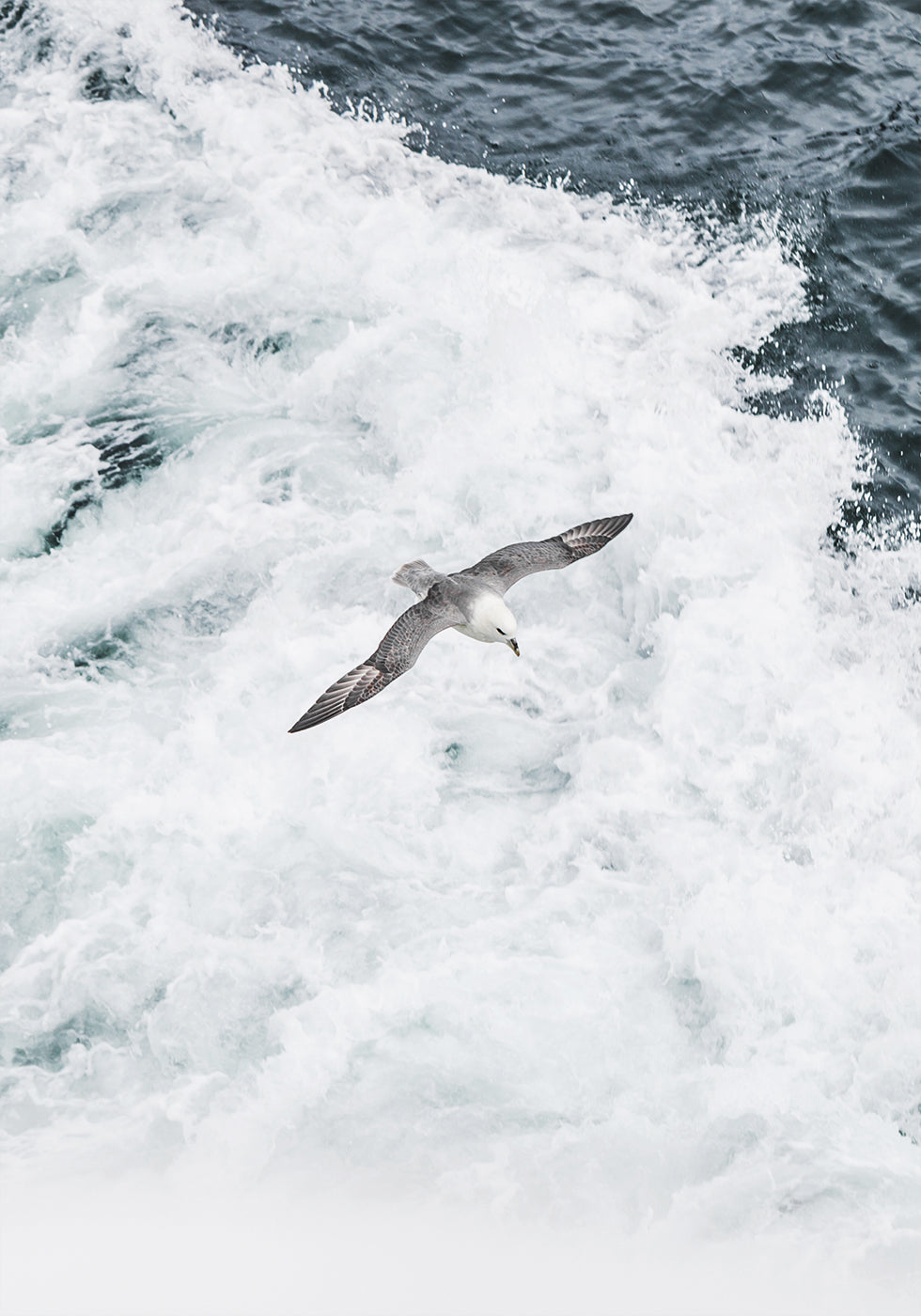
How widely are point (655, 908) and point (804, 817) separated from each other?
1.14 metres

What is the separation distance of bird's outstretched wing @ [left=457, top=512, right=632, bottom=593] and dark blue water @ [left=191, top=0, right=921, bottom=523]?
10.3ft

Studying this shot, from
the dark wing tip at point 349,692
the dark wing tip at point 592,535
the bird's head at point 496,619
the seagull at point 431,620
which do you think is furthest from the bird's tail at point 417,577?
the dark wing tip at point 592,535

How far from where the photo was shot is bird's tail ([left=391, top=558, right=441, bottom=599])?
24.3ft

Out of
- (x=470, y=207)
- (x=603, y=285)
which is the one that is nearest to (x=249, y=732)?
(x=603, y=285)

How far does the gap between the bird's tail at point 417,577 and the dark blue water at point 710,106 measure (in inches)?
167

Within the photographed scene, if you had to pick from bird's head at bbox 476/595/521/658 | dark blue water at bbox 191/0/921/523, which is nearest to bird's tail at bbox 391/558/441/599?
bird's head at bbox 476/595/521/658

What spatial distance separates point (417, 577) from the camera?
24.6ft

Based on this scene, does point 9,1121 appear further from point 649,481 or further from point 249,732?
point 649,481

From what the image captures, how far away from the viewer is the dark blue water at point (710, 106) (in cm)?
1131

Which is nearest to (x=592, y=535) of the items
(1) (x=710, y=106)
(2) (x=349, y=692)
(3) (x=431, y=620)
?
(3) (x=431, y=620)

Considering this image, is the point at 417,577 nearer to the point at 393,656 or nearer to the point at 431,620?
the point at 431,620

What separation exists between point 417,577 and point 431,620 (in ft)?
1.76

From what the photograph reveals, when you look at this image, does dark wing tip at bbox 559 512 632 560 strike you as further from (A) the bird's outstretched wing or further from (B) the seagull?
(B) the seagull

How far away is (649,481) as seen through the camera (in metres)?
9.15
